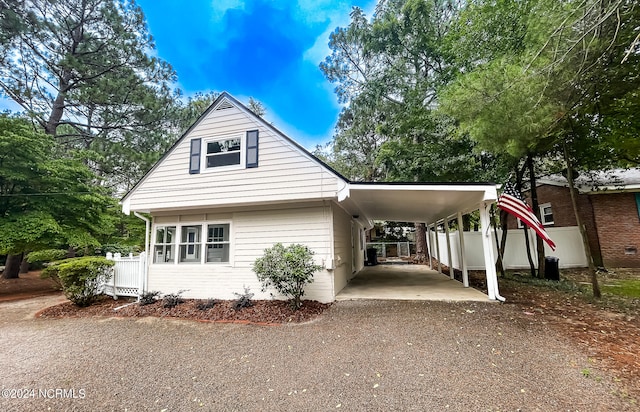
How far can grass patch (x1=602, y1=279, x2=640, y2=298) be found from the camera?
7.08 meters

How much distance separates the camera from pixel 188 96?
17484mm

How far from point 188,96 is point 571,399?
20299 mm

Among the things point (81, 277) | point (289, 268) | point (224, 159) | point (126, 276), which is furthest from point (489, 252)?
point (81, 277)

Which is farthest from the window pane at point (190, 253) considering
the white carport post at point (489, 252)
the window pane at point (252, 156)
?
the white carport post at point (489, 252)

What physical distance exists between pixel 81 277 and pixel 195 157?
426cm

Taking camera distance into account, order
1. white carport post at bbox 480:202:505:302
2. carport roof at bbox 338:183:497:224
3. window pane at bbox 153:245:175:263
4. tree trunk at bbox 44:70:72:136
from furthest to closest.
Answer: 1. tree trunk at bbox 44:70:72:136
2. window pane at bbox 153:245:175:263
3. white carport post at bbox 480:202:505:302
4. carport roof at bbox 338:183:497:224

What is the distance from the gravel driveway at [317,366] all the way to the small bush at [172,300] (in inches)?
48.8

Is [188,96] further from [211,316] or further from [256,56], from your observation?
[211,316]

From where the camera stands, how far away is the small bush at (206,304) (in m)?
6.64

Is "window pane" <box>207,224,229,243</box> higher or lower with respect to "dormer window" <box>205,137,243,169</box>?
lower

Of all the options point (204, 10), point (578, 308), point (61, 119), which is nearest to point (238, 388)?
point (578, 308)

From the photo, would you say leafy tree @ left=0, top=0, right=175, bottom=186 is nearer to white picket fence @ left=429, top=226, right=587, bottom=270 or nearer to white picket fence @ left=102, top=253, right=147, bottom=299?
white picket fence @ left=102, top=253, right=147, bottom=299

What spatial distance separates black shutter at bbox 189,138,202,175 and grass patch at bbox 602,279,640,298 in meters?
11.5

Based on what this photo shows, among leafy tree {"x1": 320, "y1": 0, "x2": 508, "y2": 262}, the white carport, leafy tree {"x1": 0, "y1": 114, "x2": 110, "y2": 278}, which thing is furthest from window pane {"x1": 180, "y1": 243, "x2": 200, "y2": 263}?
leafy tree {"x1": 320, "y1": 0, "x2": 508, "y2": 262}
